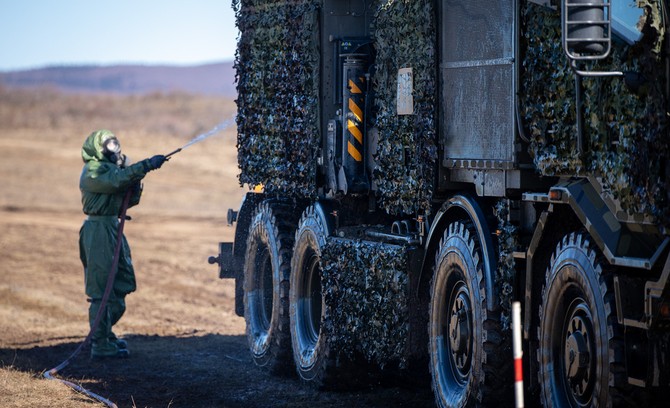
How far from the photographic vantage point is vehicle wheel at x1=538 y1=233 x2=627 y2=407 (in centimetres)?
648

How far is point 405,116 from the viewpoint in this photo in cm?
948

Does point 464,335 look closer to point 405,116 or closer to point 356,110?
point 405,116

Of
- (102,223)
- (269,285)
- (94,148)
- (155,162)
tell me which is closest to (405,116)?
(269,285)

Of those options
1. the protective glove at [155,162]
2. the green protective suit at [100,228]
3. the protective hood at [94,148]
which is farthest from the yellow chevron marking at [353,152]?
the protective hood at [94,148]

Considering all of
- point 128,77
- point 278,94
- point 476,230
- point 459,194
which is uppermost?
point 128,77

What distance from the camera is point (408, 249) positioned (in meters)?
9.41

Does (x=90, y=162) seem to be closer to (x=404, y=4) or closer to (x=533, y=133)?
(x=404, y=4)

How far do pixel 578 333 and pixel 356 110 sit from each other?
4.28 m

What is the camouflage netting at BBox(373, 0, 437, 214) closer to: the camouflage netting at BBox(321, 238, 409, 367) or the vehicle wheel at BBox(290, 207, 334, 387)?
the camouflage netting at BBox(321, 238, 409, 367)

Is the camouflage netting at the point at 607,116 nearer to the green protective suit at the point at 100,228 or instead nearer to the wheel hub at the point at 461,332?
the wheel hub at the point at 461,332

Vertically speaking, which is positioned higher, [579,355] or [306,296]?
[579,355]

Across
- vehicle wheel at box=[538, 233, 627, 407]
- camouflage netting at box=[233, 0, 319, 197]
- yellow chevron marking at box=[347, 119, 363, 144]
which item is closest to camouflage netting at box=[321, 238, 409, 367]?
yellow chevron marking at box=[347, 119, 363, 144]

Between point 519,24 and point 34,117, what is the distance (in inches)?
1865

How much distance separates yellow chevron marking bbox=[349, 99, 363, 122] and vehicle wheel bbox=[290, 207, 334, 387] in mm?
1038
